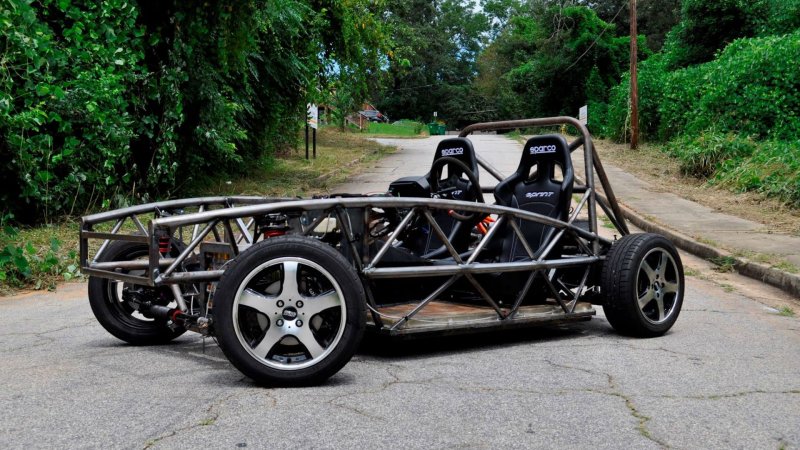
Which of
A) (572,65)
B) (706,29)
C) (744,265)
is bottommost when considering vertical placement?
(744,265)

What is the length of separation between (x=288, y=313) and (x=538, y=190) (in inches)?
110

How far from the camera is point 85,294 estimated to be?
29.2ft

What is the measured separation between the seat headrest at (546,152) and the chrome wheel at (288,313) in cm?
255

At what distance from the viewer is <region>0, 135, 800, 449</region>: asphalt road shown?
4059mm

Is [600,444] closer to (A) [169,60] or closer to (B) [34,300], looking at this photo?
(B) [34,300]

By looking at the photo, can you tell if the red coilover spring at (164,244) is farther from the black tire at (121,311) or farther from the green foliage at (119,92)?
the green foliage at (119,92)

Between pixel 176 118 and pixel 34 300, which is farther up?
pixel 176 118

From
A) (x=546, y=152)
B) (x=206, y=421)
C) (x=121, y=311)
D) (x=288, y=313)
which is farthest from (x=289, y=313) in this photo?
(x=546, y=152)

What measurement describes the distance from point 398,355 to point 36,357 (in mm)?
2419

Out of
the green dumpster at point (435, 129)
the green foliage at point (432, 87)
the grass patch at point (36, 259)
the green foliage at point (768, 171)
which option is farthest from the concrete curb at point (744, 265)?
the green foliage at point (432, 87)

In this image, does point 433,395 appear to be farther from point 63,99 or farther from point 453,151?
point 63,99

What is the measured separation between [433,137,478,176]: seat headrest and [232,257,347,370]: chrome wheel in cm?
241

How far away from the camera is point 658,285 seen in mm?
6605

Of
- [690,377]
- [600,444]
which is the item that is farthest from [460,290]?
[600,444]
